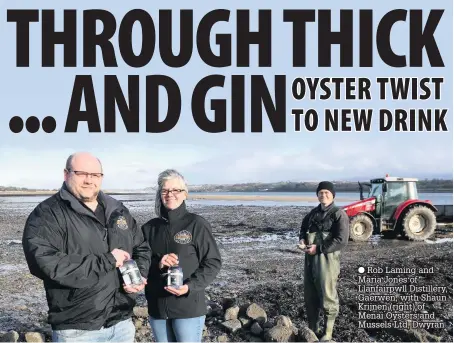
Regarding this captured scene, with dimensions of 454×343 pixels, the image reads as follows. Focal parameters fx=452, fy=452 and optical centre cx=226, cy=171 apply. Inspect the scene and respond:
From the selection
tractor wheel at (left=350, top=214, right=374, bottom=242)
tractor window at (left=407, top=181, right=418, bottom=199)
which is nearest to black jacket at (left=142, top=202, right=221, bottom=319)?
tractor wheel at (left=350, top=214, right=374, bottom=242)

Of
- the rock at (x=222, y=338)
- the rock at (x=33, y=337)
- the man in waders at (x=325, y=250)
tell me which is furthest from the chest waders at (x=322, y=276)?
the rock at (x=33, y=337)

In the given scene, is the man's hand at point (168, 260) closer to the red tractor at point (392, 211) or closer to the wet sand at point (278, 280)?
the wet sand at point (278, 280)

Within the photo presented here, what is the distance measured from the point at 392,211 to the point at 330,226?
8059 mm

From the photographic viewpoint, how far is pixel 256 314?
513cm

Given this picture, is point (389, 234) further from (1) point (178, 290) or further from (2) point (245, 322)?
(1) point (178, 290)

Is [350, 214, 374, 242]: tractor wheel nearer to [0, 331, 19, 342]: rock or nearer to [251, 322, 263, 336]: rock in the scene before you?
[251, 322, 263, 336]: rock

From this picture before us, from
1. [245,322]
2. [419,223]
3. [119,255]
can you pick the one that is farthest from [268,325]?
[419,223]

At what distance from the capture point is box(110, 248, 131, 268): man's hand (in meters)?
2.66

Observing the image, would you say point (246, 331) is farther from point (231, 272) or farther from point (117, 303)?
point (231, 272)

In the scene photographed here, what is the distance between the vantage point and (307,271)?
4.62 m

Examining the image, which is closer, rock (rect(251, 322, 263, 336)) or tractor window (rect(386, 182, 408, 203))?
rock (rect(251, 322, 263, 336))

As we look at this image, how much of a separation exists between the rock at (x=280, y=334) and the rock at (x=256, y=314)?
0.47m

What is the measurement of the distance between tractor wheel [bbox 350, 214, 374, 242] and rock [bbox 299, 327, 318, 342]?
729 cm

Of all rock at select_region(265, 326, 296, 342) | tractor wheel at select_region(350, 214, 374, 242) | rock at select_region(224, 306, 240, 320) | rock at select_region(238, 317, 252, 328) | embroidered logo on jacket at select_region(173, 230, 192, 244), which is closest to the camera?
embroidered logo on jacket at select_region(173, 230, 192, 244)
